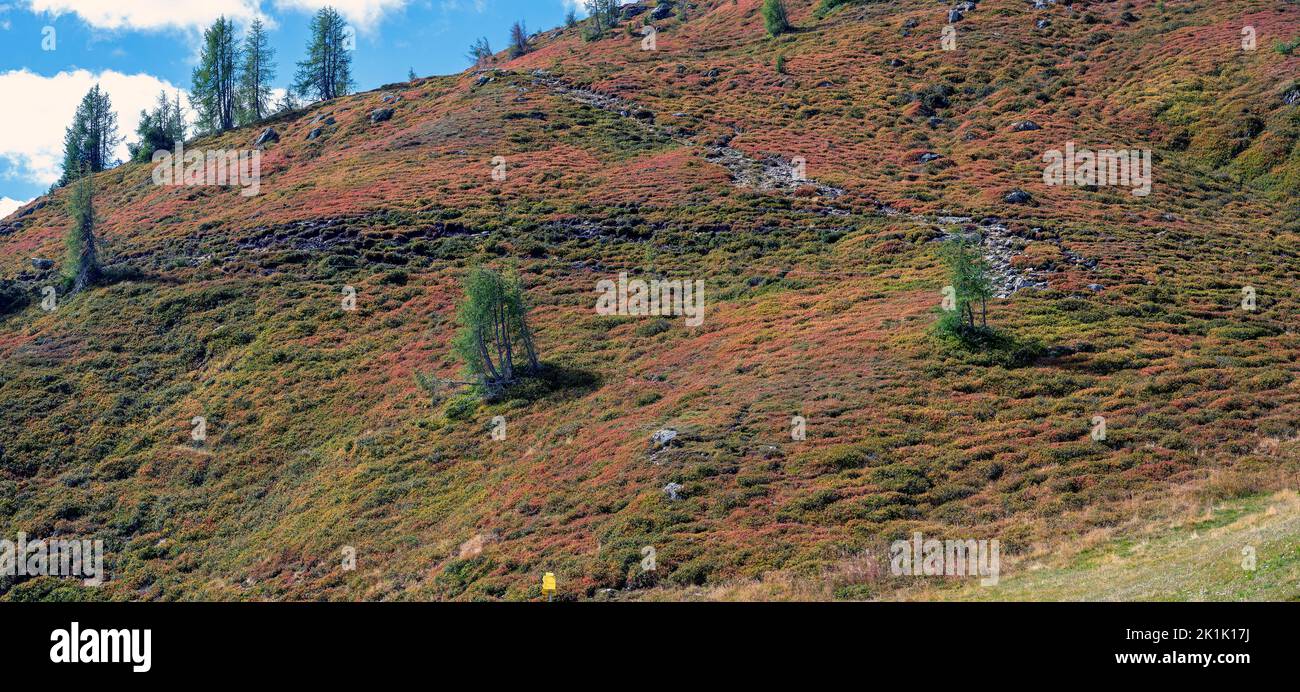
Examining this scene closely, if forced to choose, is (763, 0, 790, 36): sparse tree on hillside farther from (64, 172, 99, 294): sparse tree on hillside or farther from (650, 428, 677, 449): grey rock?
(650, 428, 677, 449): grey rock

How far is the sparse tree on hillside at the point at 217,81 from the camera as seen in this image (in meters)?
119

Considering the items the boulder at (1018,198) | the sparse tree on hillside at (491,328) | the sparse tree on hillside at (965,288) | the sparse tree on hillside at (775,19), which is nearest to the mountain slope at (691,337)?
the boulder at (1018,198)

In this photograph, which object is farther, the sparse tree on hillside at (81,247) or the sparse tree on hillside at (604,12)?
the sparse tree on hillside at (604,12)

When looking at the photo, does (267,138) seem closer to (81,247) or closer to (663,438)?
(81,247)

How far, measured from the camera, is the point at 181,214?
275 ft

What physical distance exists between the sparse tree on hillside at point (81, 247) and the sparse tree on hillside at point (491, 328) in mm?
42608

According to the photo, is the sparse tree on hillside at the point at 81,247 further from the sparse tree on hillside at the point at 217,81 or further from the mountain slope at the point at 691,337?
the sparse tree on hillside at the point at 217,81

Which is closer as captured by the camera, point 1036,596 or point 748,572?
point 1036,596

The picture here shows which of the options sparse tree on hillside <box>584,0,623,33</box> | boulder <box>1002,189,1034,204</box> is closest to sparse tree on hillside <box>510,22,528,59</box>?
sparse tree on hillside <box>584,0,623,33</box>

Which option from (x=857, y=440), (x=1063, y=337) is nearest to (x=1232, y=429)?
(x=1063, y=337)

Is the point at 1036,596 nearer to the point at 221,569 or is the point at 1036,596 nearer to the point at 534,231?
the point at 221,569

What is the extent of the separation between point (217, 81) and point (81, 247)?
195 feet

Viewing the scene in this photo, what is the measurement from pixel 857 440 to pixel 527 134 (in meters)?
68.9

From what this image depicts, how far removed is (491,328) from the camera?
1786 inches
